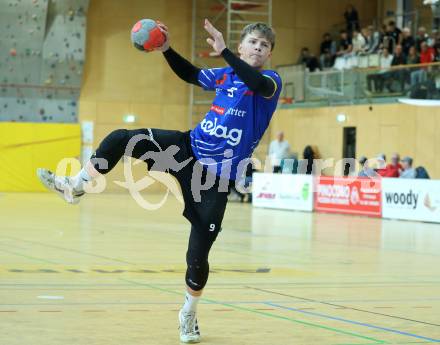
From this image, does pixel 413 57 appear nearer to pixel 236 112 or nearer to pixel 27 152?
pixel 27 152

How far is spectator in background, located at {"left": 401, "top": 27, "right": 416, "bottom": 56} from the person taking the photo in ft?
106

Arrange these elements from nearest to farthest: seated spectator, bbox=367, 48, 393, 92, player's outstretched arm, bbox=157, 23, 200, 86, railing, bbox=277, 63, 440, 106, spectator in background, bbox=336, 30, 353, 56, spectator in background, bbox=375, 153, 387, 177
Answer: player's outstretched arm, bbox=157, 23, 200, 86
spectator in background, bbox=375, 153, 387, 177
railing, bbox=277, 63, 440, 106
seated spectator, bbox=367, 48, 393, 92
spectator in background, bbox=336, 30, 353, 56

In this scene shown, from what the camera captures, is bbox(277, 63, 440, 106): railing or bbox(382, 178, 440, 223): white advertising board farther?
bbox(277, 63, 440, 106): railing

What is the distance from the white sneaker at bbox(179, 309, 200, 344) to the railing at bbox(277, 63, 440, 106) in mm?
22376

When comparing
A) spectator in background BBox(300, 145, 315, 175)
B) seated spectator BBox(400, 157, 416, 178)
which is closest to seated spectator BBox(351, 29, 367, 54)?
spectator in background BBox(300, 145, 315, 175)

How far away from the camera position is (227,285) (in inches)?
425

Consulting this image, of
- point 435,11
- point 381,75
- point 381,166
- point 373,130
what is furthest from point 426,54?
point 381,166

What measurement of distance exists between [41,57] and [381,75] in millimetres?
15420

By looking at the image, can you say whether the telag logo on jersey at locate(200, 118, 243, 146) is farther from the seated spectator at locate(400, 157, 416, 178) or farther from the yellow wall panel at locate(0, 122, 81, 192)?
the yellow wall panel at locate(0, 122, 81, 192)

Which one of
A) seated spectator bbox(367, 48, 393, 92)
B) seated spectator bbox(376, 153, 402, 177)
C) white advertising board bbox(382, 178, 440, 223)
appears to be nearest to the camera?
white advertising board bbox(382, 178, 440, 223)

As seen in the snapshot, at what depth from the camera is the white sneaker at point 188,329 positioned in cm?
715

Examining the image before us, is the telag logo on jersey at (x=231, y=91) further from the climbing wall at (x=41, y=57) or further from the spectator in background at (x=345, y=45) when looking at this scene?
the climbing wall at (x=41, y=57)

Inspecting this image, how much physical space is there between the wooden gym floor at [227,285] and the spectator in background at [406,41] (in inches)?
505

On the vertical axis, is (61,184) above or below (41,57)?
below
